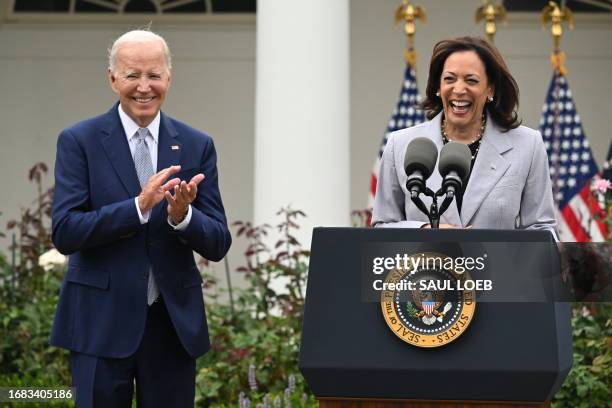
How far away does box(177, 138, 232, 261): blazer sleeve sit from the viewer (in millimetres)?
3916

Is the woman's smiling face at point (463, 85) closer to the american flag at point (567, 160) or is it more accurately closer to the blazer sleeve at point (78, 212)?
the blazer sleeve at point (78, 212)

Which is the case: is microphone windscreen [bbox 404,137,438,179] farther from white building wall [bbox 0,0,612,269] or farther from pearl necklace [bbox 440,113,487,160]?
white building wall [bbox 0,0,612,269]

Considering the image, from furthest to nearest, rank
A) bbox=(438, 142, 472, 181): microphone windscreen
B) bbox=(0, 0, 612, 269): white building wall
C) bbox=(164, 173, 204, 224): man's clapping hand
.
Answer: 1. bbox=(0, 0, 612, 269): white building wall
2. bbox=(164, 173, 204, 224): man's clapping hand
3. bbox=(438, 142, 472, 181): microphone windscreen

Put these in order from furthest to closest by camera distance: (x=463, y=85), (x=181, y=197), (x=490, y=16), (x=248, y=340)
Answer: (x=490, y=16)
(x=248, y=340)
(x=463, y=85)
(x=181, y=197)

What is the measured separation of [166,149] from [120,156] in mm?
145

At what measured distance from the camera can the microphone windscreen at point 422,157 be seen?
3539 mm

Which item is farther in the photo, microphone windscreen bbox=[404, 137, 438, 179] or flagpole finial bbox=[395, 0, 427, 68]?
flagpole finial bbox=[395, 0, 427, 68]

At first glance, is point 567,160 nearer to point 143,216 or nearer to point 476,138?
point 476,138

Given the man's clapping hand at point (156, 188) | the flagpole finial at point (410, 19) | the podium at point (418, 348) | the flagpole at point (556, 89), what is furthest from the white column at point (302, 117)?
the podium at point (418, 348)

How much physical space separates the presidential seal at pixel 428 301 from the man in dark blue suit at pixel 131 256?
814 mm

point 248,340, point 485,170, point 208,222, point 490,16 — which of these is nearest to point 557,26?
point 490,16

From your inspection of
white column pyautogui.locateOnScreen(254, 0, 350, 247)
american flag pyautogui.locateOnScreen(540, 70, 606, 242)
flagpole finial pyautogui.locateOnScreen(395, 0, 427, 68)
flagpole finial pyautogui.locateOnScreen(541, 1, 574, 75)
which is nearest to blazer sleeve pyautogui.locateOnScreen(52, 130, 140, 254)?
white column pyautogui.locateOnScreen(254, 0, 350, 247)

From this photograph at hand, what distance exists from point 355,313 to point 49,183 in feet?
31.5

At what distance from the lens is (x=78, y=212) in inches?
154
